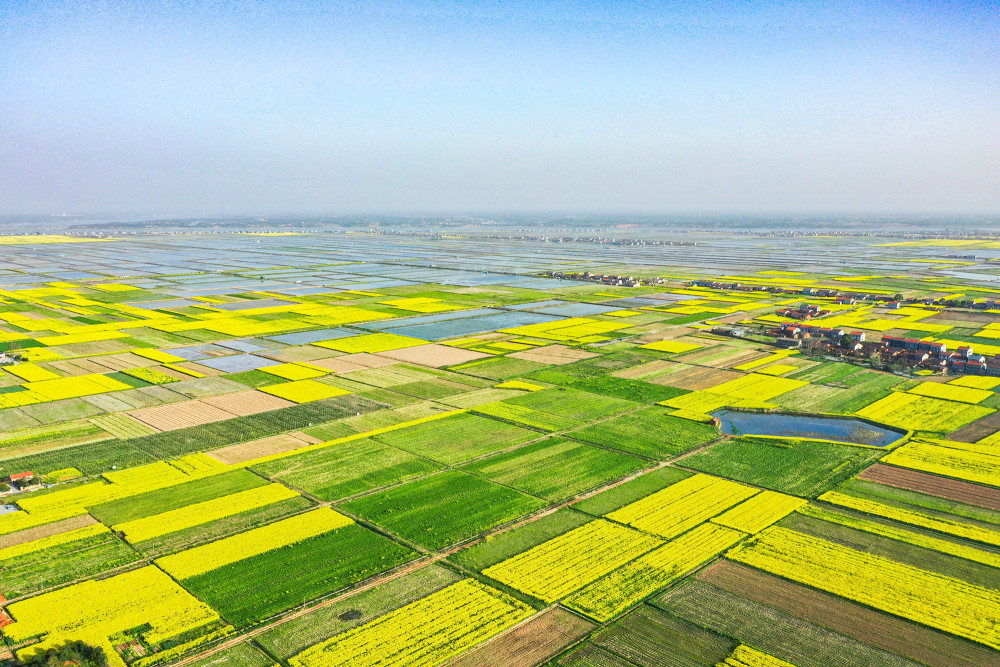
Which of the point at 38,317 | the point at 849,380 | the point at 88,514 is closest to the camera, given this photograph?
the point at 88,514

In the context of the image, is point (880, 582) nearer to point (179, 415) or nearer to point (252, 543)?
point (252, 543)

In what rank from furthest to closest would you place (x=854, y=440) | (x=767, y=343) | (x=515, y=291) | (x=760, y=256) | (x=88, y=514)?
(x=760, y=256)
(x=515, y=291)
(x=767, y=343)
(x=854, y=440)
(x=88, y=514)

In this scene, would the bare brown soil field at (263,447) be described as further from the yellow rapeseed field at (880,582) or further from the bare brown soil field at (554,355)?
the bare brown soil field at (554,355)

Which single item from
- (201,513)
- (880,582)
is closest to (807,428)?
(880,582)

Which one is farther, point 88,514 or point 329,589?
point 88,514

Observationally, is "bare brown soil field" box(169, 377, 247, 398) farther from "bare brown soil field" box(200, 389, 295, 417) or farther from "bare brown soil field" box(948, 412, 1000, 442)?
"bare brown soil field" box(948, 412, 1000, 442)

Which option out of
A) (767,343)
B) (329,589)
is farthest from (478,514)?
(767,343)

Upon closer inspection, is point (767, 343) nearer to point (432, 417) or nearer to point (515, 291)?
point (432, 417)

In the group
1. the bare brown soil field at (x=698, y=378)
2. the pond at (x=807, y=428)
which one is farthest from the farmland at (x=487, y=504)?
the pond at (x=807, y=428)
